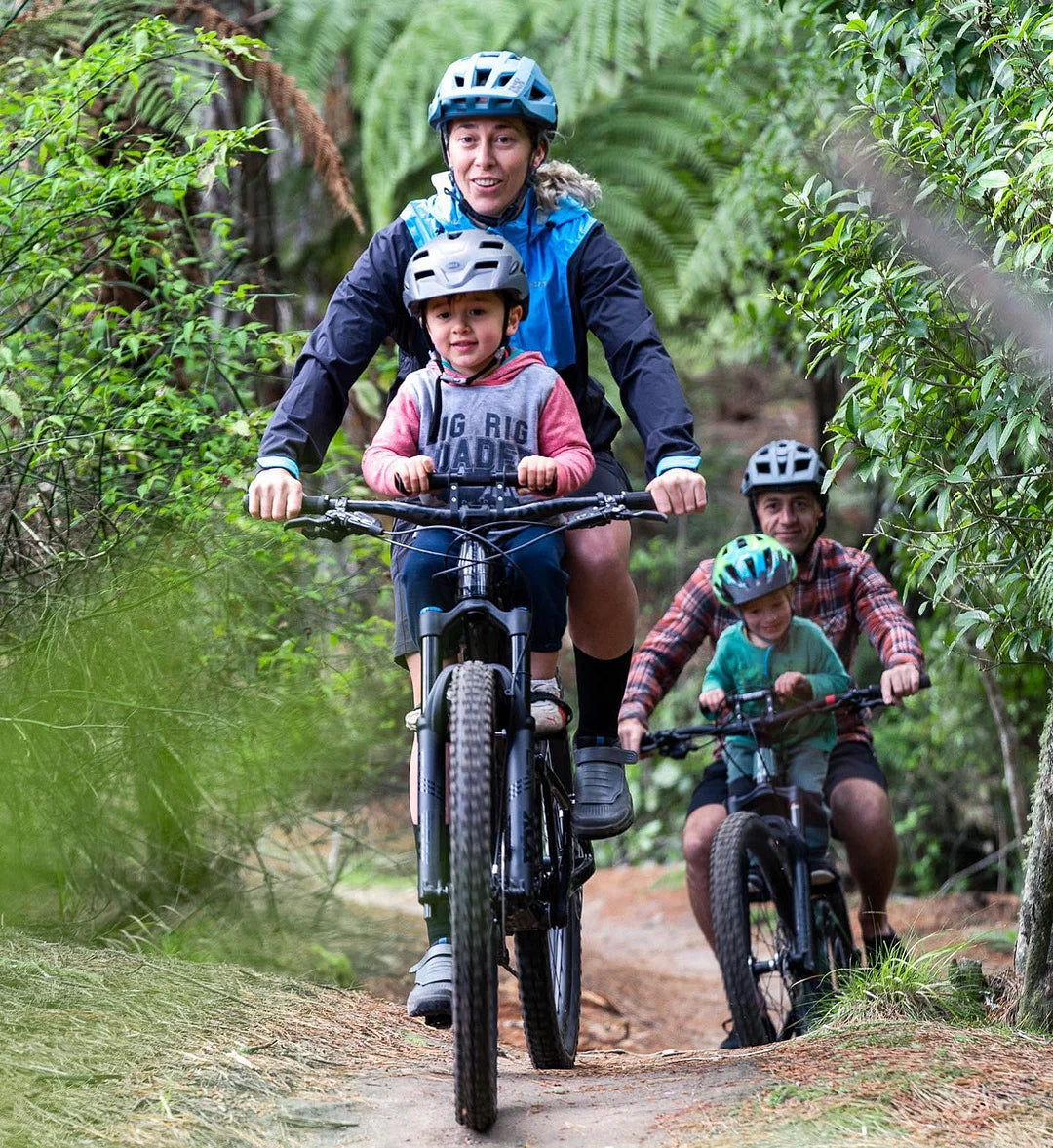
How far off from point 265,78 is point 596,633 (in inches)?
139

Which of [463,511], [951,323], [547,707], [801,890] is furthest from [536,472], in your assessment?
[801,890]

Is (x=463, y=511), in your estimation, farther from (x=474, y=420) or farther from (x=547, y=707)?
(x=547, y=707)

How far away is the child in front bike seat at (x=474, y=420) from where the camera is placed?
3.62 meters

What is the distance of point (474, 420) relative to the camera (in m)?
3.67

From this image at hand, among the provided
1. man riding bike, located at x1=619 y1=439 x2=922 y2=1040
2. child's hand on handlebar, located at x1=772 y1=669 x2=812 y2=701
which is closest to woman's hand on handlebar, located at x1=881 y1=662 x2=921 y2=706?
man riding bike, located at x1=619 y1=439 x2=922 y2=1040

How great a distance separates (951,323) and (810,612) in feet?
6.52

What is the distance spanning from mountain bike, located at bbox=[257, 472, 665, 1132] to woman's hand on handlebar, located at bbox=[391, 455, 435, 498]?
0.03 meters

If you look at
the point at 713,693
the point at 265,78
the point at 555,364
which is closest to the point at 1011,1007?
the point at 713,693

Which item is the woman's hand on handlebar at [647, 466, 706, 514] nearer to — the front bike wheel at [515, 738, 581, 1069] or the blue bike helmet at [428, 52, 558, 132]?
the front bike wheel at [515, 738, 581, 1069]

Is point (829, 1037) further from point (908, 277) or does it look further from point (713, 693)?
point (908, 277)

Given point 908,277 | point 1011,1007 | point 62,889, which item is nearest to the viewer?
point 908,277

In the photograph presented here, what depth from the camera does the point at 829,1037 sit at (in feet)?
13.5

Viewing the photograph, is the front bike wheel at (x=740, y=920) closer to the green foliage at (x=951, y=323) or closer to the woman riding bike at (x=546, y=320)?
the woman riding bike at (x=546, y=320)

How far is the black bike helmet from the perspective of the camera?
19.2 feet
